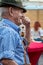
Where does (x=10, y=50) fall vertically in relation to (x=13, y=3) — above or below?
below

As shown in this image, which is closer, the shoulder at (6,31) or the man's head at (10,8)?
the shoulder at (6,31)

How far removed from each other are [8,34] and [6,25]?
0.19 m

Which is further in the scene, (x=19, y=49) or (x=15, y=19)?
(x=15, y=19)

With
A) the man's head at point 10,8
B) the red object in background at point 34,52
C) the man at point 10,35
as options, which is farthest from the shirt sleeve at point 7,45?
the red object in background at point 34,52

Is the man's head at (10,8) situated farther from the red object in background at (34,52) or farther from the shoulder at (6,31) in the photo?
the red object in background at (34,52)

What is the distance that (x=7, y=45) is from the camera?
66.0 inches

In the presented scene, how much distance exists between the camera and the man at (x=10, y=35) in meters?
1.66

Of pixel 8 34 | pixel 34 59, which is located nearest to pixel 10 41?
pixel 8 34

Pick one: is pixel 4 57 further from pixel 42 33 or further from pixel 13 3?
pixel 42 33

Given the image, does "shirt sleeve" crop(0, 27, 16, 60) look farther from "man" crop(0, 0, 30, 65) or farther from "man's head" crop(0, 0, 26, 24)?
"man's head" crop(0, 0, 26, 24)

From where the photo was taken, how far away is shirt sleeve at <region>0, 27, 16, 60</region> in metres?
1.65

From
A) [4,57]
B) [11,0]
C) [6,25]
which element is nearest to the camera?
[4,57]

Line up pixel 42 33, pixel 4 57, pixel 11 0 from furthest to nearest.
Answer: pixel 42 33, pixel 11 0, pixel 4 57

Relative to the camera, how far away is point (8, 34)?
1.70 meters
